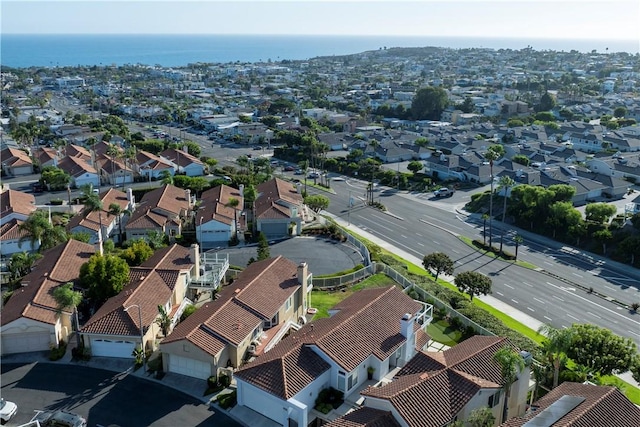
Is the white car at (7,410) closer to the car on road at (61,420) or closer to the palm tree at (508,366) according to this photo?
the car on road at (61,420)

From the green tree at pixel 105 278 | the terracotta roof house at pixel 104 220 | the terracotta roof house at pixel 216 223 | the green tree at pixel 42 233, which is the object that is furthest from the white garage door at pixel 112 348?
the terracotta roof house at pixel 216 223

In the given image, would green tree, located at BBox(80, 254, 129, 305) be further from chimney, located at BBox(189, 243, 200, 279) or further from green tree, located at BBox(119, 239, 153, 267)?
chimney, located at BBox(189, 243, 200, 279)

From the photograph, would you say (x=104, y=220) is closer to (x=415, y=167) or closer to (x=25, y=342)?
(x=25, y=342)

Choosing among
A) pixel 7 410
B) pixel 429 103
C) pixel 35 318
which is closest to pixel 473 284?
pixel 35 318

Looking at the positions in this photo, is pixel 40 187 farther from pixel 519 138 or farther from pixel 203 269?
pixel 519 138

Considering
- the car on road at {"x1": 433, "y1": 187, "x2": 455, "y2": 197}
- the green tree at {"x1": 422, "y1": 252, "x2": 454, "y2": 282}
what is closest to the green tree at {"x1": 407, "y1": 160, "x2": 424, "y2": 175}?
the car on road at {"x1": 433, "y1": 187, "x2": 455, "y2": 197}
